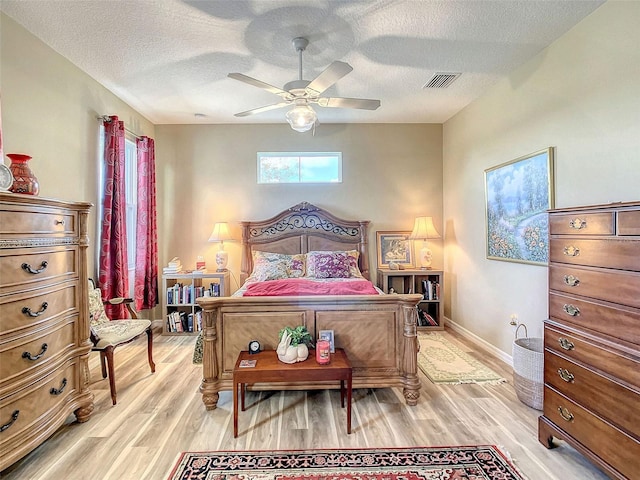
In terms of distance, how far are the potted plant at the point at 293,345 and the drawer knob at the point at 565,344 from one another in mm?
1567

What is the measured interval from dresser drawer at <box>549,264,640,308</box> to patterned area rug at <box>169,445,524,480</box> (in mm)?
1079

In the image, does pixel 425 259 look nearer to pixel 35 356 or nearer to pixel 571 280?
pixel 571 280

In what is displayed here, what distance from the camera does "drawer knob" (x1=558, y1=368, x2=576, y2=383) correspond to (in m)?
1.75

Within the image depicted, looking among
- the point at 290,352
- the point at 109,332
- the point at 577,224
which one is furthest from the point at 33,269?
the point at 577,224

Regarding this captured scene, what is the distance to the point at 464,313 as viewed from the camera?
161 inches

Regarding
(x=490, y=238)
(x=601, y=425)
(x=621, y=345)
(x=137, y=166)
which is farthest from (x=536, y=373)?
(x=137, y=166)

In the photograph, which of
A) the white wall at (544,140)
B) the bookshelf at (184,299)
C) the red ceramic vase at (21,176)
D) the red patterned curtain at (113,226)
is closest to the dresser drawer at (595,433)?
the white wall at (544,140)

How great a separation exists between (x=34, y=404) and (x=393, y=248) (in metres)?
4.04

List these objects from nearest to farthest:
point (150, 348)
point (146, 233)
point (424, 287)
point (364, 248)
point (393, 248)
Answer: point (150, 348)
point (146, 233)
point (424, 287)
point (364, 248)
point (393, 248)

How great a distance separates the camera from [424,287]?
441 cm

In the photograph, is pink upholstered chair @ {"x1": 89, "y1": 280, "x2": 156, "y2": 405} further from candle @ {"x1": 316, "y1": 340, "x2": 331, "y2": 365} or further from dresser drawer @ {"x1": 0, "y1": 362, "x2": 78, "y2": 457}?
candle @ {"x1": 316, "y1": 340, "x2": 331, "y2": 365}

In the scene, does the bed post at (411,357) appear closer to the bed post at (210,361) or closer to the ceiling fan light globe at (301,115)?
the bed post at (210,361)

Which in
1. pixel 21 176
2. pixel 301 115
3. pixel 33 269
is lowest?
pixel 33 269

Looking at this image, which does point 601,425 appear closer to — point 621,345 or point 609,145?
point 621,345
